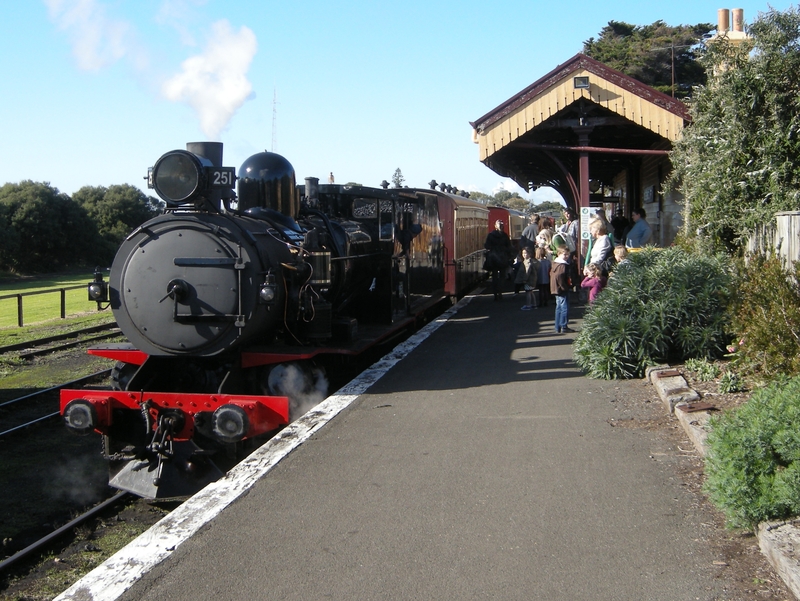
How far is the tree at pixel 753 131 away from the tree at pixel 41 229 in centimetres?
4894

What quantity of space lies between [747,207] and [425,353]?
4.13 meters

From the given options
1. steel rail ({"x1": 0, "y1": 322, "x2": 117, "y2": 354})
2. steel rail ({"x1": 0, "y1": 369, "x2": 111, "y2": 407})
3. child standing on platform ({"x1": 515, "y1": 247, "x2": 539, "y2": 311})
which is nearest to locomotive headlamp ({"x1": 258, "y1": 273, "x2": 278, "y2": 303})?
steel rail ({"x1": 0, "y1": 369, "x2": 111, "y2": 407})

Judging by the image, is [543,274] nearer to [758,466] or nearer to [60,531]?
[60,531]

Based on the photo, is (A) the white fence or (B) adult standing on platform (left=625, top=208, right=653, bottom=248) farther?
(B) adult standing on platform (left=625, top=208, right=653, bottom=248)

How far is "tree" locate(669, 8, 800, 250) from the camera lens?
7.69m

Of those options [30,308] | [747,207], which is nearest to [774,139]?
[747,207]

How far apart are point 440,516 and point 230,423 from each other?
2317 mm

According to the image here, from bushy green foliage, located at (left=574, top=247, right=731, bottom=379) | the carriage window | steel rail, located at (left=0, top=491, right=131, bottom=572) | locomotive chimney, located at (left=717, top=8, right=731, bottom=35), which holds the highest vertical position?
locomotive chimney, located at (left=717, top=8, right=731, bottom=35)

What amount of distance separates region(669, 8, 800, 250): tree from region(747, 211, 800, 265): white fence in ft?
0.51

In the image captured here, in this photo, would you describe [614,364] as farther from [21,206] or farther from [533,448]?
[21,206]

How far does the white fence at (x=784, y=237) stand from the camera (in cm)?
680

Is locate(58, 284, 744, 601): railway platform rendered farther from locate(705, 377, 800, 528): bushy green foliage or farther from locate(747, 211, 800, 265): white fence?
locate(747, 211, 800, 265): white fence

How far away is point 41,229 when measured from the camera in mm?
51531

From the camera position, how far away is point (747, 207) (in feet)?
27.1
